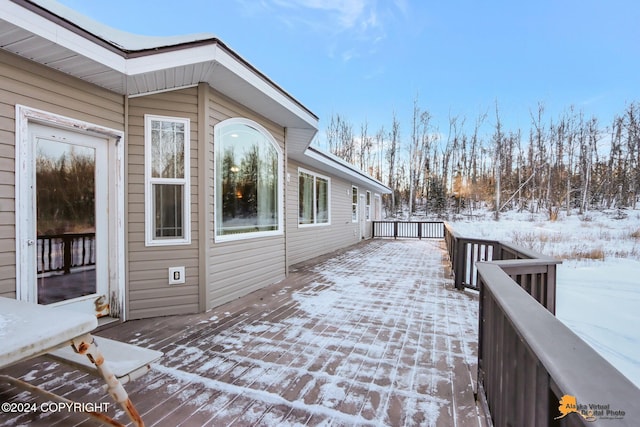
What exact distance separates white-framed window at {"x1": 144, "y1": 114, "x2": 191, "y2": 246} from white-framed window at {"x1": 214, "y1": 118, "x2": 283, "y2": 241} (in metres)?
0.40

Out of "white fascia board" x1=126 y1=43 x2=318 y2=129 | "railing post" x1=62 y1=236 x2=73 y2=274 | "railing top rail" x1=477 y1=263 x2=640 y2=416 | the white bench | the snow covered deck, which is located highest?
"white fascia board" x1=126 y1=43 x2=318 y2=129

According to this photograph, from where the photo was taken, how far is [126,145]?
3.40 metres

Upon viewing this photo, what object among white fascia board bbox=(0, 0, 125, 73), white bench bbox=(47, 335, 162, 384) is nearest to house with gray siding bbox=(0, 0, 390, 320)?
white fascia board bbox=(0, 0, 125, 73)

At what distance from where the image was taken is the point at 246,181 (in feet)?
15.2

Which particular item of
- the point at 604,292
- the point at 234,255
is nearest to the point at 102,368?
the point at 234,255

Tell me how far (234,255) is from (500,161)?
990 inches

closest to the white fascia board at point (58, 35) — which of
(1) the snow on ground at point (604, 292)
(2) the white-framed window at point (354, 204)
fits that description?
(1) the snow on ground at point (604, 292)

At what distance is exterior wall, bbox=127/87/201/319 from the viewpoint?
343cm

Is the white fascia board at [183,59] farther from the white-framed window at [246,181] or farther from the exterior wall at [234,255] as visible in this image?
the white-framed window at [246,181]

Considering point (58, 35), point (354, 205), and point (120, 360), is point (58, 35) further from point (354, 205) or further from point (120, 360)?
point (354, 205)

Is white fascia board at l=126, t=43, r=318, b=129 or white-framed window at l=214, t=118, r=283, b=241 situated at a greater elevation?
white fascia board at l=126, t=43, r=318, b=129

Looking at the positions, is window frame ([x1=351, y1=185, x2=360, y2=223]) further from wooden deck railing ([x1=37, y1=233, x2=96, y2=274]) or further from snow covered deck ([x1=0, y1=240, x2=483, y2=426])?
wooden deck railing ([x1=37, y1=233, x2=96, y2=274])

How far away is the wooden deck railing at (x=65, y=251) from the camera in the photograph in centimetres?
328

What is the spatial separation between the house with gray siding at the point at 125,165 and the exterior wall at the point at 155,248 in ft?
0.04
